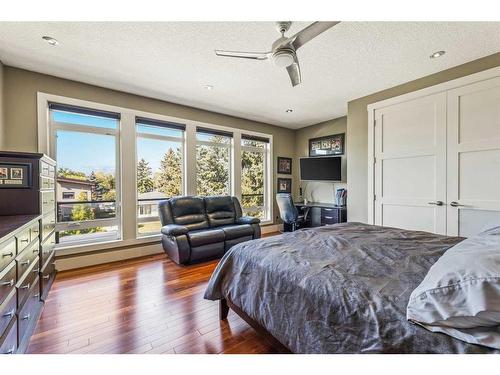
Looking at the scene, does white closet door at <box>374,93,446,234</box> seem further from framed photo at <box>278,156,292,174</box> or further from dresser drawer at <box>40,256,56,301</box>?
dresser drawer at <box>40,256,56,301</box>

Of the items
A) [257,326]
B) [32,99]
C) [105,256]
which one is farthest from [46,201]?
[257,326]

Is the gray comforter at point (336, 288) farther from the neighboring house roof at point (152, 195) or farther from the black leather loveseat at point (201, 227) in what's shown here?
the neighboring house roof at point (152, 195)

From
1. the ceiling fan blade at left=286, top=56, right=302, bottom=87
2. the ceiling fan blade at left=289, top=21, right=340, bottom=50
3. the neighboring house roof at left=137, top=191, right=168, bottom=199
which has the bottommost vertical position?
the neighboring house roof at left=137, top=191, right=168, bottom=199

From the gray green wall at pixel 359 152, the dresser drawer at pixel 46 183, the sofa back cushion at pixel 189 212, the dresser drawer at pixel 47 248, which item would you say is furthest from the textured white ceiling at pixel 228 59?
the dresser drawer at pixel 47 248

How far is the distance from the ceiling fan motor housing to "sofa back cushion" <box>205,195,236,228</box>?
2825 millimetres

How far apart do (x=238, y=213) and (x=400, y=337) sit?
3.64 m

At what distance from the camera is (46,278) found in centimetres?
244

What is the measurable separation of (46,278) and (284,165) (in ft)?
15.9

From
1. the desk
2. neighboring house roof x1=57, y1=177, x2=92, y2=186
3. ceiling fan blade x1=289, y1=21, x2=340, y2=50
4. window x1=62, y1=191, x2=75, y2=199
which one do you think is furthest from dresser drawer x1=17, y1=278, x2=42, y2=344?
the desk

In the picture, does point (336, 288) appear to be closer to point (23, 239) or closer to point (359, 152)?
point (23, 239)

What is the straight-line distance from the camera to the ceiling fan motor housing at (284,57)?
1.78 meters

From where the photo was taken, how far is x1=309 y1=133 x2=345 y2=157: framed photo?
16.6 feet

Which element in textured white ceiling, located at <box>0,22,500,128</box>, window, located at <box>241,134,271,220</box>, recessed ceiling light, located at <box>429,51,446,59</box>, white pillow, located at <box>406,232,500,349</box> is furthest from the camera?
window, located at <box>241,134,271,220</box>

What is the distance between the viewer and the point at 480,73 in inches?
106
